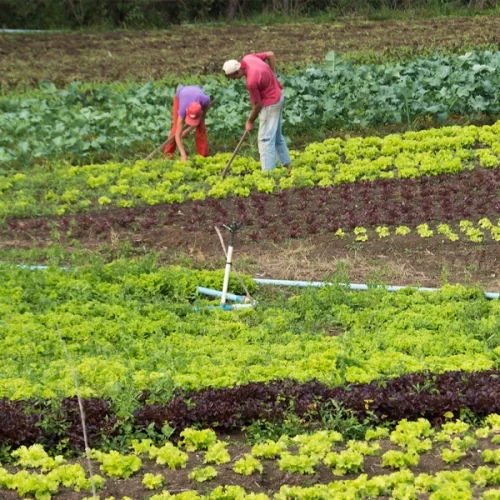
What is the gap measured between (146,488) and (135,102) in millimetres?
10836

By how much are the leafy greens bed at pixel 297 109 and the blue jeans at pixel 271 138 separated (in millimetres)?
1421

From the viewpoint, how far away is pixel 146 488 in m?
6.52

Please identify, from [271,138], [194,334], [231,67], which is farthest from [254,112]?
[194,334]

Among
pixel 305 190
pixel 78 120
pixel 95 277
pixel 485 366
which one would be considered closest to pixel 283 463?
pixel 485 366

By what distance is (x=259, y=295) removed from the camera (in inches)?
401

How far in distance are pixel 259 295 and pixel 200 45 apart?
15.4m

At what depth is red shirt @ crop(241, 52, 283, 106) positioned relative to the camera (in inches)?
511

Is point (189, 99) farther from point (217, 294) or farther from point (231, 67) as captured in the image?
point (217, 294)

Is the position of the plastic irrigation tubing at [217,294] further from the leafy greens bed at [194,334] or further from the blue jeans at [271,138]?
the blue jeans at [271,138]

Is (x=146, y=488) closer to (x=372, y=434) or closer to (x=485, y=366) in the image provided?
(x=372, y=434)

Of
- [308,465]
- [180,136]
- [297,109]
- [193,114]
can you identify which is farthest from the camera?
[297,109]

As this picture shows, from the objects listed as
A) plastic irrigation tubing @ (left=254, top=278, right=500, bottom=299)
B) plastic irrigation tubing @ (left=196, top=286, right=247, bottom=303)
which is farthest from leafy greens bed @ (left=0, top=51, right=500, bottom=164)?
plastic irrigation tubing @ (left=196, top=286, right=247, bottom=303)

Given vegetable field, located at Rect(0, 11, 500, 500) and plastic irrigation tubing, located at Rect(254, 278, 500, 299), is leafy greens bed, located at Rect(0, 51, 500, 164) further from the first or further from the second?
plastic irrigation tubing, located at Rect(254, 278, 500, 299)

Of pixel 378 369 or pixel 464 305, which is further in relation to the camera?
pixel 464 305
